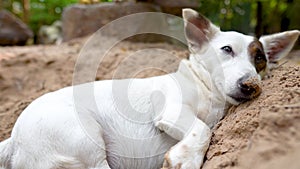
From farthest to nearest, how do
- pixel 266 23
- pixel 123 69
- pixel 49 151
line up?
pixel 266 23 → pixel 123 69 → pixel 49 151

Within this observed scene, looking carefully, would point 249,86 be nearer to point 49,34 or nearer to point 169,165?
point 169,165

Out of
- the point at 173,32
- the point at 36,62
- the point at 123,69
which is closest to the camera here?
the point at 123,69

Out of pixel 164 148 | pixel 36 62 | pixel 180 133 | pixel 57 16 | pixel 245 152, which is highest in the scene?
pixel 245 152

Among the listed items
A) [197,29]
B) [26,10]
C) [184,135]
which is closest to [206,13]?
[197,29]

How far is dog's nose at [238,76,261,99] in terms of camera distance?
8.31 ft

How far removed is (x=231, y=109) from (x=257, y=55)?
0.42 meters

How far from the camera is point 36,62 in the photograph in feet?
17.1

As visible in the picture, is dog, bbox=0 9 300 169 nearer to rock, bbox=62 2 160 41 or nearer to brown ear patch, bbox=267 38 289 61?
brown ear patch, bbox=267 38 289 61

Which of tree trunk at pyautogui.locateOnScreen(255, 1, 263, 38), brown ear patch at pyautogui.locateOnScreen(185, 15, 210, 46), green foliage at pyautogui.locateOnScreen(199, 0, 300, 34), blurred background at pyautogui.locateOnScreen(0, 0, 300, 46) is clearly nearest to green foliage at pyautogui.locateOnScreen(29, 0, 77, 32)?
blurred background at pyautogui.locateOnScreen(0, 0, 300, 46)

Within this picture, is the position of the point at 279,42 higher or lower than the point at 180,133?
higher

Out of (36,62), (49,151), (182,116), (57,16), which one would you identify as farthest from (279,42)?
(57,16)

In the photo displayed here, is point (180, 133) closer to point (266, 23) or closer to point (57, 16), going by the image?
point (266, 23)

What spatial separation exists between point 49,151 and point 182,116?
0.85 meters

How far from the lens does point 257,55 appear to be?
277 centimetres
